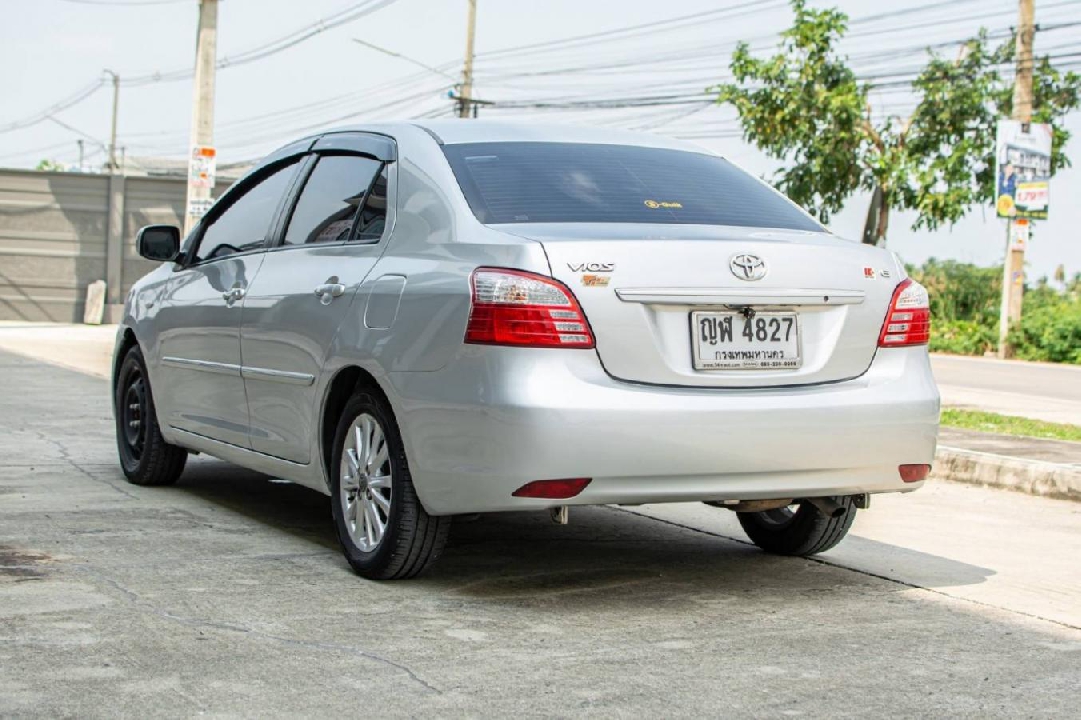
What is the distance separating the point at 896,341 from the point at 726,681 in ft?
5.52

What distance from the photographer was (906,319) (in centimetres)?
551

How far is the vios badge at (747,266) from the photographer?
5.12 meters

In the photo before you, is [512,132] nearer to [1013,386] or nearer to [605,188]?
[605,188]

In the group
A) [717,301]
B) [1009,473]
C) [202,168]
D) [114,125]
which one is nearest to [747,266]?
[717,301]

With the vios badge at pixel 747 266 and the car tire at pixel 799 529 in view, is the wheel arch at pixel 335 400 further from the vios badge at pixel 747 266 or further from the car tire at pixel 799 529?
the car tire at pixel 799 529

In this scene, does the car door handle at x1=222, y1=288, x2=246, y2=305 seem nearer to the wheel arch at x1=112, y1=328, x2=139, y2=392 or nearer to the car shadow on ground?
the car shadow on ground

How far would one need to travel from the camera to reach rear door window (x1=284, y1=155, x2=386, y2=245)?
19.8 feet

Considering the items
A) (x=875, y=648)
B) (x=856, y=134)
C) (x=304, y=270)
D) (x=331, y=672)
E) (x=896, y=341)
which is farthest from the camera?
(x=856, y=134)

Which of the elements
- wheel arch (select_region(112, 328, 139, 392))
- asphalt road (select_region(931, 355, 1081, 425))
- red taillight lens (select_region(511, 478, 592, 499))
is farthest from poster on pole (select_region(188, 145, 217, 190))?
red taillight lens (select_region(511, 478, 592, 499))

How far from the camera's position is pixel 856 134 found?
3131 cm

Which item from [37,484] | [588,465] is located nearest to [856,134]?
[37,484]

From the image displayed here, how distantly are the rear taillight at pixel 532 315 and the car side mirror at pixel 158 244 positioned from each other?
10.6ft

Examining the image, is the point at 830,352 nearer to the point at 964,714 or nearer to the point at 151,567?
the point at 964,714

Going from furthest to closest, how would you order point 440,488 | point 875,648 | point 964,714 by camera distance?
point 440,488 < point 875,648 < point 964,714
